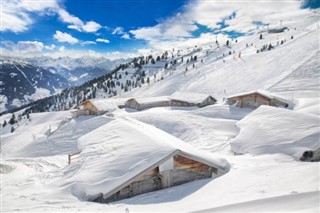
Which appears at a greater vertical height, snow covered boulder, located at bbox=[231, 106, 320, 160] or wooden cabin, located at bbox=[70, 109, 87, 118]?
wooden cabin, located at bbox=[70, 109, 87, 118]

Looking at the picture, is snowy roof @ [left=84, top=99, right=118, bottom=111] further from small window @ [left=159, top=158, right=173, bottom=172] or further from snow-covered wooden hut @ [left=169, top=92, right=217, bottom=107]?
small window @ [left=159, top=158, right=173, bottom=172]

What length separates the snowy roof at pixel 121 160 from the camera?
573 inches

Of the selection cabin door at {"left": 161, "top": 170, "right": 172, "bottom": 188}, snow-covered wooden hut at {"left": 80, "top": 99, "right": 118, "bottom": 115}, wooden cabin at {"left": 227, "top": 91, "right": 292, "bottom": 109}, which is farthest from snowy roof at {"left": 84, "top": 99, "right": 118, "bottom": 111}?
cabin door at {"left": 161, "top": 170, "right": 172, "bottom": 188}

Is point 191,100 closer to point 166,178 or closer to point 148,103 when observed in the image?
point 148,103

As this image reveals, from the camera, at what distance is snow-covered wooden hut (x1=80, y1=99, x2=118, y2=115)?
61.9 m

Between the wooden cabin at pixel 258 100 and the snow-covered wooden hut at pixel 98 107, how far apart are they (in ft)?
90.9

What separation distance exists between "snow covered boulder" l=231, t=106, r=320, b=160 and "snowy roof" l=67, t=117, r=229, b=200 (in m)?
6.43

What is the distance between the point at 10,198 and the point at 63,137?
32158mm

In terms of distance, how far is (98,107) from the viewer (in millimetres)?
62031

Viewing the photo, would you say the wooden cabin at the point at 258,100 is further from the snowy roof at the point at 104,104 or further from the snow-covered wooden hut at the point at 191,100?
the snowy roof at the point at 104,104

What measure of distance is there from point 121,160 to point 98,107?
47.4 meters

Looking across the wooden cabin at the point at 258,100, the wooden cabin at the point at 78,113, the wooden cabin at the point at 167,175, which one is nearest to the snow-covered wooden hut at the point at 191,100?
the wooden cabin at the point at 258,100

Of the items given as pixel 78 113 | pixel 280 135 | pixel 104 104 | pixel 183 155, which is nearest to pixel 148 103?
pixel 104 104

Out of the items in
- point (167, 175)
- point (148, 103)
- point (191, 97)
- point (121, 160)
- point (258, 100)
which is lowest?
point (167, 175)
